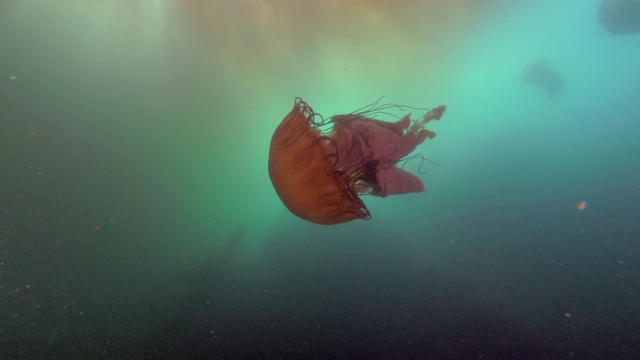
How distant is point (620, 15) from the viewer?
23.0 metres

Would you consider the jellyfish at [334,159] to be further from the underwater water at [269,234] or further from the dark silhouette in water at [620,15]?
the dark silhouette in water at [620,15]

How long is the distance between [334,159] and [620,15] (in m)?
34.6

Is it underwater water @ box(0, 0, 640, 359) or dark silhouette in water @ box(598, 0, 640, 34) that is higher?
dark silhouette in water @ box(598, 0, 640, 34)

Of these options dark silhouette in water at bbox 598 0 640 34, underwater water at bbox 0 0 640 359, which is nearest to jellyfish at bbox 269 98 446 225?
underwater water at bbox 0 0 640 359

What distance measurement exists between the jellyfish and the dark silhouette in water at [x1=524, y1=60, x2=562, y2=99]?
4252 centimetres

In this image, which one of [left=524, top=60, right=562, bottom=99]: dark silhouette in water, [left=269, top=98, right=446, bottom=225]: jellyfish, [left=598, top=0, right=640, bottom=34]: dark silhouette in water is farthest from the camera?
[left=524, top=60, right=562, bottom=99]: dark silhouette in water

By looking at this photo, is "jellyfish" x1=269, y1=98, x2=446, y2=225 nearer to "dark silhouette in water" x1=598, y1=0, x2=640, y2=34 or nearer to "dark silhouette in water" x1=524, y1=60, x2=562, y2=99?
"dark silhouette in water" x1=598, y1=0, x2=640, y2=34

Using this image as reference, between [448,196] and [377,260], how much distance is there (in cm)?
1060

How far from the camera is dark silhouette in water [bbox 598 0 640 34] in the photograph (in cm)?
2192

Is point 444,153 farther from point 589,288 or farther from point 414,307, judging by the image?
point 414,307

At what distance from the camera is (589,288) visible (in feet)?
25.9

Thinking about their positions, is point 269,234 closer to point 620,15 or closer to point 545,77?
point 620,15

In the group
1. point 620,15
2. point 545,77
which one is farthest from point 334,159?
point 545,77

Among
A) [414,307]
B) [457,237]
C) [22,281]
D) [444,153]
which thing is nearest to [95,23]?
[22,281]
